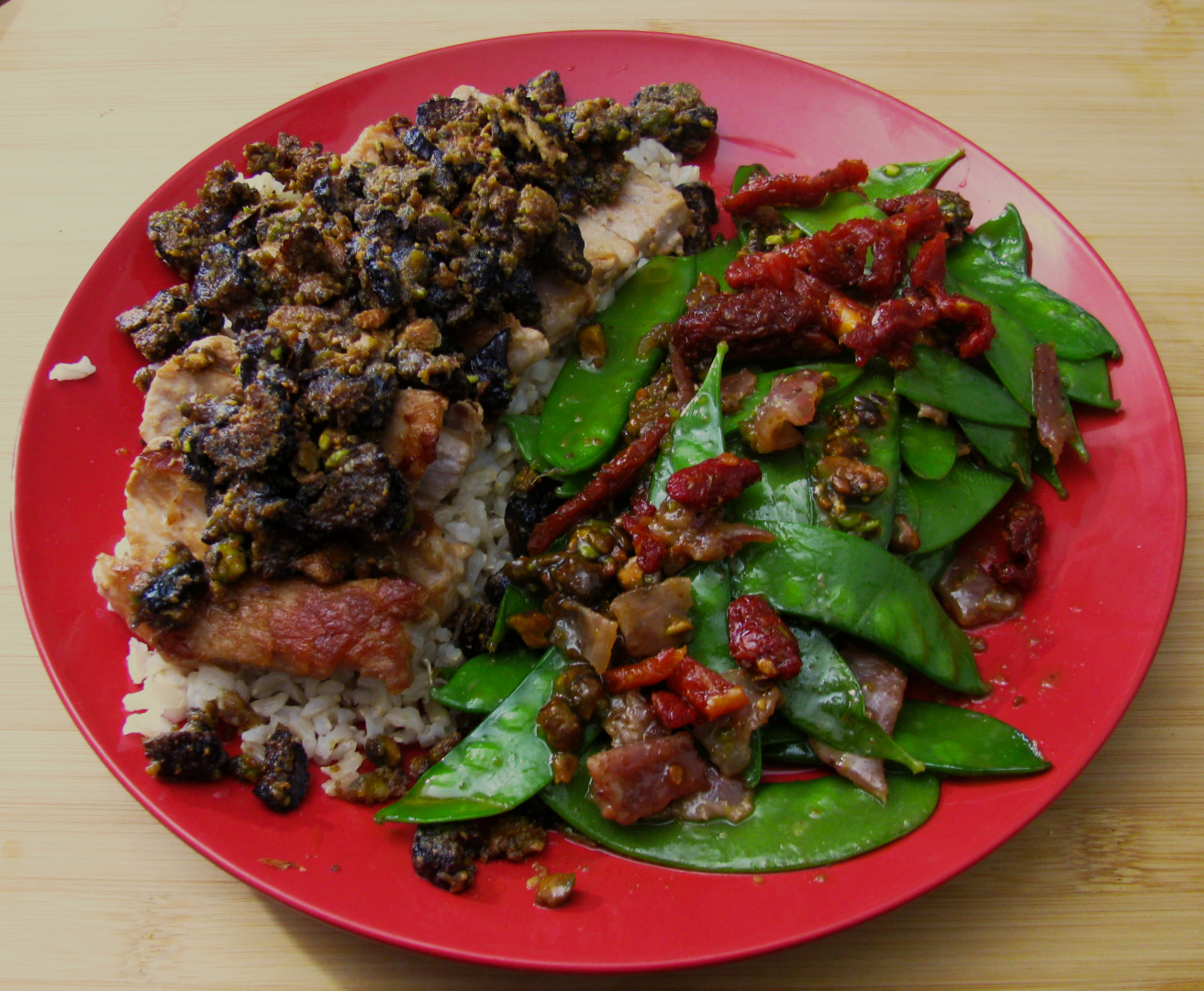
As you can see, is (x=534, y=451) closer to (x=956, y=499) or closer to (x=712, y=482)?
(x=712, y=482)

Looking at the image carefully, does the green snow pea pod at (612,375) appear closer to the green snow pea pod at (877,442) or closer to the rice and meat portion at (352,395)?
the rice and meat portion at (352,395)

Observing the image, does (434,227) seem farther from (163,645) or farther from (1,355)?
(1,355)

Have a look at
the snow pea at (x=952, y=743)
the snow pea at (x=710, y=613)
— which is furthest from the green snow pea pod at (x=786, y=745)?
the snow pea at (x=710, y=613)

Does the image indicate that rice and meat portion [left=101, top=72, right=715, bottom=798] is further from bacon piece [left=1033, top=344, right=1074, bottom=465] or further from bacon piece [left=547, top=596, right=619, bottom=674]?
bacon piece [left=1033, top=344, right=1074, bottom=465]

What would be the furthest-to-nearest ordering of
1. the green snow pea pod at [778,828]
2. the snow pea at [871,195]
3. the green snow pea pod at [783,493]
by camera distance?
1. the snow pea at [871,195]
2. the green snow pea pod at [783,493]
3. the green snow pea pod at [778,828]

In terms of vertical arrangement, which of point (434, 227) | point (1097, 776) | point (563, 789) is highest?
point (434, 227)

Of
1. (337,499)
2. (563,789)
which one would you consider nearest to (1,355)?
(337,499)

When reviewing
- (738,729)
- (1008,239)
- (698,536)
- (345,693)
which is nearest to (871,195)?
(1008,239)
